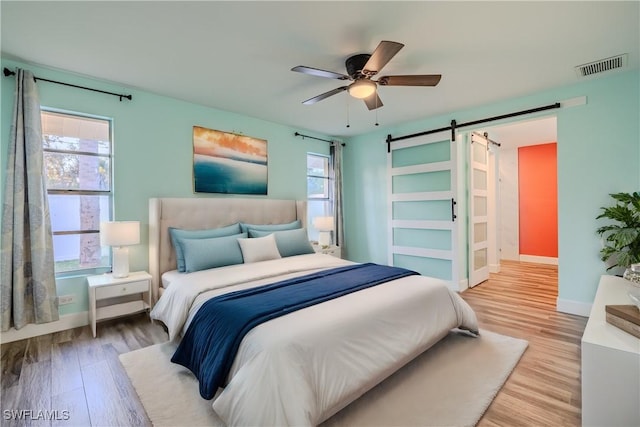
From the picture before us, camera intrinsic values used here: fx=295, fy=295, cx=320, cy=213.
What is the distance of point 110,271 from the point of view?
3.29 meters

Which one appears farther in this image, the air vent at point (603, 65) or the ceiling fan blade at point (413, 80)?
the air vent at point (603, 65)

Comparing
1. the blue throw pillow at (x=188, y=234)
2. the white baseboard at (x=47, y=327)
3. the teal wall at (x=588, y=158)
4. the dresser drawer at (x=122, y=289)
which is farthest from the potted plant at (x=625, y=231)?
the white baseboard at (x=47, y=327)

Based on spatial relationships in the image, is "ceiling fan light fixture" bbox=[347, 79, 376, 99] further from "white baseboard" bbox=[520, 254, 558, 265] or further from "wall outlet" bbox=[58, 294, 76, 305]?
"white baseboard" bbox=[520, 254, 558, 265]

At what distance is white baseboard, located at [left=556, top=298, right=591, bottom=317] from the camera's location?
11.0 feet

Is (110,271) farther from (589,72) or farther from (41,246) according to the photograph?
(589,72)

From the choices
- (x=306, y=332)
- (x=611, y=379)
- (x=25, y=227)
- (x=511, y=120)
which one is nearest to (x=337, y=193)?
(x=511, y=120)

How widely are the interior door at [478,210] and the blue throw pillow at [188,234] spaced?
142 inches

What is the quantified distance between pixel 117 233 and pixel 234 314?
1.90 metres

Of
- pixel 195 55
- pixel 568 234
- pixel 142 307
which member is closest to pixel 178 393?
pixel 142 307

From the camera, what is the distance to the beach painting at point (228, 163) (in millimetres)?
3924

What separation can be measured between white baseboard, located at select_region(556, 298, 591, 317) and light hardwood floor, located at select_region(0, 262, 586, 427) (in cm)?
10

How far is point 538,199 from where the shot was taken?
255 inches

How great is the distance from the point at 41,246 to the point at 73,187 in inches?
26.9

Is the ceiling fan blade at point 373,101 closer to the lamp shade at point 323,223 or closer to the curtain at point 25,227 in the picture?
the lamp shade at point 323,223
